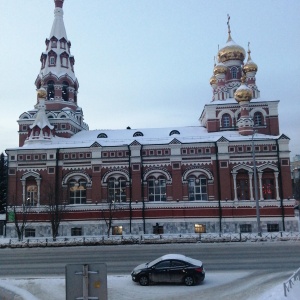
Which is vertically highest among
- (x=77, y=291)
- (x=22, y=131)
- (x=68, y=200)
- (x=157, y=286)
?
(x=22, y=131)

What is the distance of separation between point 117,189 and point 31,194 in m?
10.1

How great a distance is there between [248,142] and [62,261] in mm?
26782

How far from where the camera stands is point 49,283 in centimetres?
1587

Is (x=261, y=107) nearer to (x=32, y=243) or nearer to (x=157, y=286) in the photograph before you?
(x=32, y=243)

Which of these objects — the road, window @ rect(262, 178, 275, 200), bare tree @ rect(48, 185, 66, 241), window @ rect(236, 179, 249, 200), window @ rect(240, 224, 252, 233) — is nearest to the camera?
the road

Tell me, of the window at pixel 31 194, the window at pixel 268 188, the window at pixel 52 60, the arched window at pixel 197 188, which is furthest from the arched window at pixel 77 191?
the window at pixel 268 188

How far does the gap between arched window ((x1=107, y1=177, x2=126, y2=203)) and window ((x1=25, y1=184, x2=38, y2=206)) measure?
8.66 meters

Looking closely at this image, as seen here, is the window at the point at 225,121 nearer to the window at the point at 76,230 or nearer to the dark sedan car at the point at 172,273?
the window at the point at 76,230

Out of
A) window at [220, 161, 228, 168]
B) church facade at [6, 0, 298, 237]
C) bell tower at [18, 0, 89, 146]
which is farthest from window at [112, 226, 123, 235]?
bell tower at [18, 0, 89, 146]

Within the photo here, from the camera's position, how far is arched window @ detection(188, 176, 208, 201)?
42.2 m

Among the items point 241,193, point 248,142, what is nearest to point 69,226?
point 241,193

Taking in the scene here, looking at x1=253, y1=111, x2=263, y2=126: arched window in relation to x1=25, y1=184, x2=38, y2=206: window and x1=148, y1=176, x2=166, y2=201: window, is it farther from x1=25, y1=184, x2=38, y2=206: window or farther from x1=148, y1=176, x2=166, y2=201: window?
x1=25, y1=184, x2=38, y2=206: window

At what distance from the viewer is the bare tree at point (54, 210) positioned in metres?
39.0

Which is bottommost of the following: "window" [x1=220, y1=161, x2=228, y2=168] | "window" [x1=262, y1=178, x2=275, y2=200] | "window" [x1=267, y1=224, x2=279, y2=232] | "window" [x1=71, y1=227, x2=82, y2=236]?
"window" [x1=267, y1=224, x2=279, y2=232]
